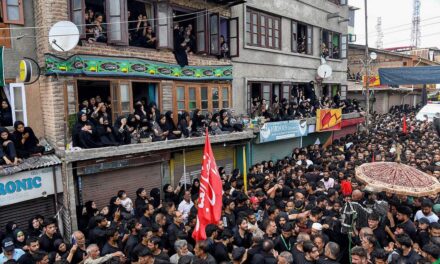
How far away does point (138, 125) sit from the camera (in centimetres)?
1018

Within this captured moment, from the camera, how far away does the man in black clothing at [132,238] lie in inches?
248

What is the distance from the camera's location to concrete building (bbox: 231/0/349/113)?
14789 millimetres

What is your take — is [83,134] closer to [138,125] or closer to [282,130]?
[138,125]

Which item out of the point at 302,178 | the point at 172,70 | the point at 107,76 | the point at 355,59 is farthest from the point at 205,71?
the point at 355,59

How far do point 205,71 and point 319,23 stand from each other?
9521mm

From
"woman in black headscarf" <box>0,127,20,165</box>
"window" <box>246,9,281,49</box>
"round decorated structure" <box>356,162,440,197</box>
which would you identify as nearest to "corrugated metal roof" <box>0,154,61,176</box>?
"woman in black headscarf" <box>0,127,20,165</box>

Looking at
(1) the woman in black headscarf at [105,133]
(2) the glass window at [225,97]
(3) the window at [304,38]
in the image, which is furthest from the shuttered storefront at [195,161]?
(3) the window at [304,38]

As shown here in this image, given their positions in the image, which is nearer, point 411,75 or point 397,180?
point 397,180

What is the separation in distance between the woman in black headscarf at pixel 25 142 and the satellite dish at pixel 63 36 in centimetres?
194

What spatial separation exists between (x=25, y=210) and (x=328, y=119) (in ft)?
45.0

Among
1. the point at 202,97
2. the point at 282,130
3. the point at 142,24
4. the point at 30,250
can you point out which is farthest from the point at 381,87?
the point at 30,250

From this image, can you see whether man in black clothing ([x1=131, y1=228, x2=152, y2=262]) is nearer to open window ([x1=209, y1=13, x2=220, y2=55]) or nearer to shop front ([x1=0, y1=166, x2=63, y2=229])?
shop front ([x1=0, y1=166, x2=63, y2=229])

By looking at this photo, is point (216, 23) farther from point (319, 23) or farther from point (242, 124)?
point (319, 23)

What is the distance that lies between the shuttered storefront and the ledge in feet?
2.69
